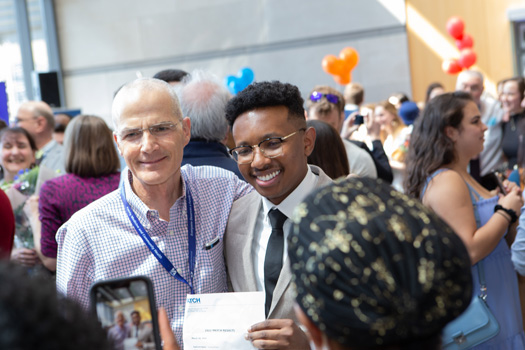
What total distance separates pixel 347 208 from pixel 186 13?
12.4m

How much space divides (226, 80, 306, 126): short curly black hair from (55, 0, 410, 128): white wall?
9.78m

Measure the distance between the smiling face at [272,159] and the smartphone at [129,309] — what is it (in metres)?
1.00

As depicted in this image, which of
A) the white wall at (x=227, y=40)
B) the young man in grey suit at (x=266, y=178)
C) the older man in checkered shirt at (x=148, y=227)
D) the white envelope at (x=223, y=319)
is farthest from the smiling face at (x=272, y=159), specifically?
the white wall at (x=227, y=40)

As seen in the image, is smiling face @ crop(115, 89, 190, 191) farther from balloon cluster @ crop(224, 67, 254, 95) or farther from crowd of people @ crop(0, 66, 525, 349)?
balloon cluster @ crop(224, 67, 254, 95)

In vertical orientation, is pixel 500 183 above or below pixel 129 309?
below

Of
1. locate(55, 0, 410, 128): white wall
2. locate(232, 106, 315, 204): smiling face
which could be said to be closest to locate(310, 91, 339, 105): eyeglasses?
locate(232, 106, 315, 204): smiling face

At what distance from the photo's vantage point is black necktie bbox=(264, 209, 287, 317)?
2.12 metres

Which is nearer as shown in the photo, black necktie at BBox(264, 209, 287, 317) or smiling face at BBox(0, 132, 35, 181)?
black necktie at BBox(264, 209, 287, 317)

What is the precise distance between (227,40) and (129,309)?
11.8m

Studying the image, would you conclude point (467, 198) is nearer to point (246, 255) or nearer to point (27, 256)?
point (246, 255)

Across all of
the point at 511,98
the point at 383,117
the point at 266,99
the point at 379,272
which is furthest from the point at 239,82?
the point at 379,272

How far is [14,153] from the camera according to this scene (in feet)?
16.2

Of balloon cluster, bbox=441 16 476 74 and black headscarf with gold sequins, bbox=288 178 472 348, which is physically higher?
balloon cluster, bbox=441 16 476 74

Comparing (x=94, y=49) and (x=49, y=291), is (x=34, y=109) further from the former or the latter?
(x=94, y=49)
